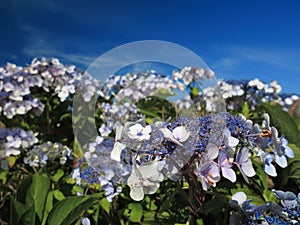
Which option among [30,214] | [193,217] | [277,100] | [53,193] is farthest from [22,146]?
[277,100]

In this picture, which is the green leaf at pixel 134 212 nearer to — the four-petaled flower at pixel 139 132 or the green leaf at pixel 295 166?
the green leaf at pixel 295 166

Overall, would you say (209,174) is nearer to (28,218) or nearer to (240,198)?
(240,198)

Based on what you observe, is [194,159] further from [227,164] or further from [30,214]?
[30,214]

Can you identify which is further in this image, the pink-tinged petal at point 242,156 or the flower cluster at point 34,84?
the flower cluster at point 34,84

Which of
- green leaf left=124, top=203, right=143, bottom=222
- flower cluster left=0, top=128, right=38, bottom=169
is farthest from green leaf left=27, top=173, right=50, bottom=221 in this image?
flower cluster left=0, top=128, right=38, bottom=169

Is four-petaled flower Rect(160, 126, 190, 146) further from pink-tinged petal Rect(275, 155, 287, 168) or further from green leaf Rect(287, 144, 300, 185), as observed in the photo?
green leaf Rect(287, 144, 300, 185)

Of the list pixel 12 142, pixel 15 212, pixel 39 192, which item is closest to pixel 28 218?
pixel 15 212

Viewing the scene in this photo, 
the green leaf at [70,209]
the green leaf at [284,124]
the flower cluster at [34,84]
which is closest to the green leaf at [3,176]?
the flower cluster at [34,84]
